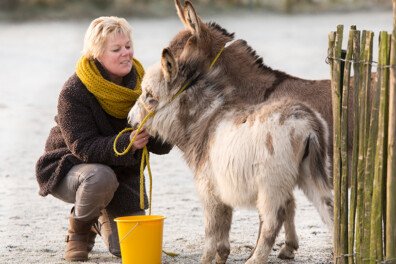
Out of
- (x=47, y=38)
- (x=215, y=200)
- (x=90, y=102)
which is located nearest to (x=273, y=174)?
(x=215, y=200)

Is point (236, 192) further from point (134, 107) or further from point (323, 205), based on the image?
point (134, 107)

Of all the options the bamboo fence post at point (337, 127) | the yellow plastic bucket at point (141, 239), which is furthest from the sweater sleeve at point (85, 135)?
the bamboo fence post at point (337, 127)

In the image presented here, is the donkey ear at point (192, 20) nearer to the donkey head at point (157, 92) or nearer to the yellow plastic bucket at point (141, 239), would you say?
the donkey head at point (157, 92)

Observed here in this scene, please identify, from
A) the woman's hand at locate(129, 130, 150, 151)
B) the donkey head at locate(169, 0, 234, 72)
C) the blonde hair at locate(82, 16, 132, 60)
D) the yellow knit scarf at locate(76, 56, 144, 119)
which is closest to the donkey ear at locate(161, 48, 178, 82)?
the donkey head at locate(169, 0, 234, 72)

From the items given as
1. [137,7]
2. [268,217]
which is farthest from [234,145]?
[137,7]

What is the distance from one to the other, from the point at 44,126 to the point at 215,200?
30.0 feet

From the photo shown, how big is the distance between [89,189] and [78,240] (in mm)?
550

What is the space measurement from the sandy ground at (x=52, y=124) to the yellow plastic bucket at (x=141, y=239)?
0.43m

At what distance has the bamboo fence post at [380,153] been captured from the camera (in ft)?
12.0

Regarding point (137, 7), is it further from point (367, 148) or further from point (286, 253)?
point (367, 148)

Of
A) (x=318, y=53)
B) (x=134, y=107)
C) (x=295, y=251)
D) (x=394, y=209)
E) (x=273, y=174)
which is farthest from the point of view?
(x=318, y=53)

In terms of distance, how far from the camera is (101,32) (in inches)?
205

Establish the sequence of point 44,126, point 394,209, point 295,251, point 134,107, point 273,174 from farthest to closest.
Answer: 1. point 44,126
2. point 295,251
3. point 134,107
4. point 273,174
5. point 394,209

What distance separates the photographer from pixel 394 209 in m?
3.63
